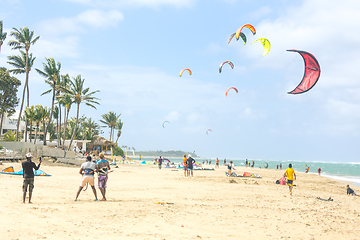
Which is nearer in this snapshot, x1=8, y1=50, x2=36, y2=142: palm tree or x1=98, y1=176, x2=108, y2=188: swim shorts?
x1=98, y1=176, x2=108, y2=188: swim shorts

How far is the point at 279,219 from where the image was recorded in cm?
805

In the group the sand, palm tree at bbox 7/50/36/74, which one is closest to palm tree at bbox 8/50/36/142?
palm tree at bbox 7/50/36/74

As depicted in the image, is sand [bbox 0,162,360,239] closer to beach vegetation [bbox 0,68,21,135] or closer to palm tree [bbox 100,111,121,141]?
beach vegetation [bbox 0,68,21,135]

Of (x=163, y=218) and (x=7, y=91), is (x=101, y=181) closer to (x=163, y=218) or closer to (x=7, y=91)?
(x=163, y=218)

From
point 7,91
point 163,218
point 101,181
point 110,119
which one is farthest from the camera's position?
A: point 110,119

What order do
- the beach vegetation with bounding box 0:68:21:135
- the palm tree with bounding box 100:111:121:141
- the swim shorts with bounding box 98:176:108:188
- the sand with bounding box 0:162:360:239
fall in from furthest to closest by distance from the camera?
the palm tree with bounding box 100:111:121:141 < the beach vegetation with bounding box 0:68:21:135 < the swim shorts with bounding box 98:176:108:188 < the sand with bounding box 0:162:360:239

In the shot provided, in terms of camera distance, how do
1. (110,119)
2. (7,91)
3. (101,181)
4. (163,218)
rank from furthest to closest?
1. (110,119)
2. (7,91)
3. (101,181)
4. (163,218)

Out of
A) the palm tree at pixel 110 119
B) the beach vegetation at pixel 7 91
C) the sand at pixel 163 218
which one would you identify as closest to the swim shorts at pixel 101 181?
the sand at pixel 163 218

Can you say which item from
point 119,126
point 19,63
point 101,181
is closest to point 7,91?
point 19,63

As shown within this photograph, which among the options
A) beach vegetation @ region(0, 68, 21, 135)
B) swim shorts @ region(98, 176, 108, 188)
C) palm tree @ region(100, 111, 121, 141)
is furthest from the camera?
palm tree @ region(100, 111, 121, 141)

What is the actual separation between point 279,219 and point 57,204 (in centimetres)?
606

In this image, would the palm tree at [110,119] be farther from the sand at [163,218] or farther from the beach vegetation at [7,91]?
the sand at [163,218]

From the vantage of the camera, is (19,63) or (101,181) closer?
(101,181)

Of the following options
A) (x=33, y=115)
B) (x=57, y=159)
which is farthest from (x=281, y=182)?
(x=33, y=115)
